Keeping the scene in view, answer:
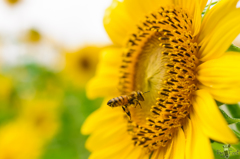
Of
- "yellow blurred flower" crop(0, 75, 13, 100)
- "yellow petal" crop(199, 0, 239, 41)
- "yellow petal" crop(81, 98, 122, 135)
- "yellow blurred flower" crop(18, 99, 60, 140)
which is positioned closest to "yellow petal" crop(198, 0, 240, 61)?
"yellow petal" crop(199, 0, 239, 41)

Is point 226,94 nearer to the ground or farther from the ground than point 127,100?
nearer to the ground

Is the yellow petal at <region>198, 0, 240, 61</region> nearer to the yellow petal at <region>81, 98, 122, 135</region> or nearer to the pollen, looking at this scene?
the pollen

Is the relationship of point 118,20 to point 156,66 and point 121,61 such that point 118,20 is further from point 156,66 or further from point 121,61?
point 156,66

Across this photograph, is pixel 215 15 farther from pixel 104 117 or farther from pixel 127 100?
pixel 104 117

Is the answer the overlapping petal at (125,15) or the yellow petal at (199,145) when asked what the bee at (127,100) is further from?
the overlapping petal at (125,15)

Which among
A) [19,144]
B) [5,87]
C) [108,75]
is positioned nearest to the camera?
[108,75]

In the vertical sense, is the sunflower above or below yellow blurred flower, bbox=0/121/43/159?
below

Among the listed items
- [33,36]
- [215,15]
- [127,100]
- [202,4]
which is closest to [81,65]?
[33,36]
